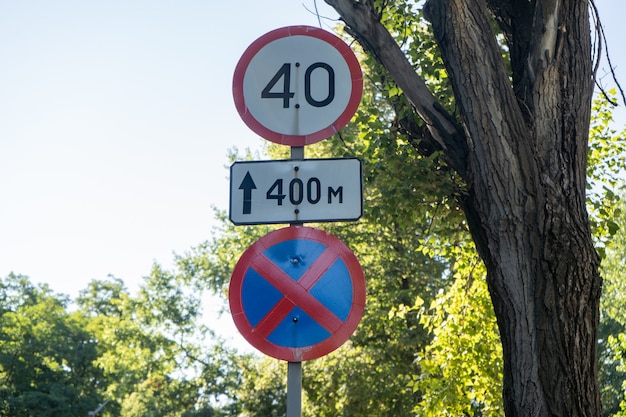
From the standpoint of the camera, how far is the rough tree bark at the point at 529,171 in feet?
18.0

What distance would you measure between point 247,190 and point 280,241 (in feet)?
1.04

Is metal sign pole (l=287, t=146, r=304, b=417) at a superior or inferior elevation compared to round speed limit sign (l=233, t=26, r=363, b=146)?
inferior

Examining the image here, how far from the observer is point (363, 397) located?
69.6 feet

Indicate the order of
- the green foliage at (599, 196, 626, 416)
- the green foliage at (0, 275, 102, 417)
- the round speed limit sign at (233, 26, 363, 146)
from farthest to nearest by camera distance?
1. the green foliage at (0, 275, 102, 417)
2. the green foliage at (599, 196, 626, 416)
3. the round speed limit sign at (233, 26, 363, 146)

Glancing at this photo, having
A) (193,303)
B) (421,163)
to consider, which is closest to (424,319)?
(421,163)

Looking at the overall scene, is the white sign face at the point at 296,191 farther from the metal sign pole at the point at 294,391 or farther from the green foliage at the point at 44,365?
the green foliage at the point at 44,365

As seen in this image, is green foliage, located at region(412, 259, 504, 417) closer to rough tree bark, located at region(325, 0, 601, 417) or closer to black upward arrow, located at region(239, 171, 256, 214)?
rough tree bark, located at region(325, 0, 601, 417)

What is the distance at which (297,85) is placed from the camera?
427cm

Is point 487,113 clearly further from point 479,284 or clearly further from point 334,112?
point 479,284

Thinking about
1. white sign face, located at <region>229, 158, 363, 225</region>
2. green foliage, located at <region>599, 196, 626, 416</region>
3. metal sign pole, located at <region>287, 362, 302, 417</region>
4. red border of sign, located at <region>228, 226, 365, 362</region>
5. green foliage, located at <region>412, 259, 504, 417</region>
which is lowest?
metal sign pole, located at <region>287, 362, 302, 417</region>

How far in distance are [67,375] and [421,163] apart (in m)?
38.8

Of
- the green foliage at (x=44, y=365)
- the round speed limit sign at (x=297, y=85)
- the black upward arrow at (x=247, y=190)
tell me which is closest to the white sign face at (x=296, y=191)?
the black upward arrow at (x=247, y=190)

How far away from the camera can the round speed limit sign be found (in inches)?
165

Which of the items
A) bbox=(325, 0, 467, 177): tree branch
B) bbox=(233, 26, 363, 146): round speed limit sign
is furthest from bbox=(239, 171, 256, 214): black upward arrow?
bbox=(325, 0, 467, 177): tree branch
